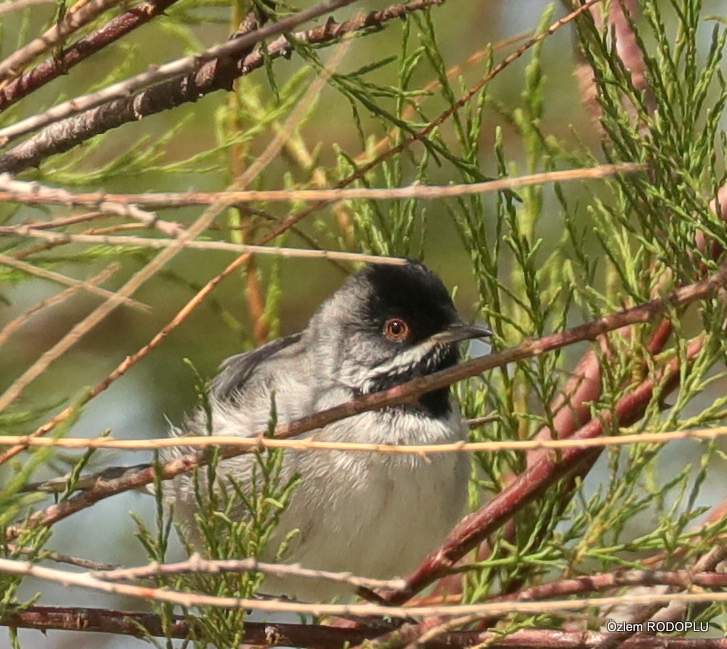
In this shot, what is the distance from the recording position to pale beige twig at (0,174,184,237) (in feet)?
5.79

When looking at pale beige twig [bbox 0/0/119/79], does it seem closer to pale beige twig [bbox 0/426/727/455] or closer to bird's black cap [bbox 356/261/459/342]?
pale beige twig [bbox 0/426/727/455]

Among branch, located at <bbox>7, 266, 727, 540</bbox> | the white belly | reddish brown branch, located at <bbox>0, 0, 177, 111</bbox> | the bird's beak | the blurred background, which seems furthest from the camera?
the blurred background

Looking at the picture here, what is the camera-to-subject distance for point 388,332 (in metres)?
4.03

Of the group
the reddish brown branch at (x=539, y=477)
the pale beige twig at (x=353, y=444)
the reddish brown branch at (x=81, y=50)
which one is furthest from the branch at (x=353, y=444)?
the reddish brown branch at (x=81, y=50)

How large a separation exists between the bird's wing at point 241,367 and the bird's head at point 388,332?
141 millimetres

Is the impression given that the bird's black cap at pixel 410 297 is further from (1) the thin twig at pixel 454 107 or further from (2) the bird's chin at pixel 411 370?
(1) the thin twig at pixel 454 107

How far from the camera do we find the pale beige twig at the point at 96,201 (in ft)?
5.79

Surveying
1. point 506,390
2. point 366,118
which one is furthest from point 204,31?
point 506,390

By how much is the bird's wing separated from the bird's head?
0.14m

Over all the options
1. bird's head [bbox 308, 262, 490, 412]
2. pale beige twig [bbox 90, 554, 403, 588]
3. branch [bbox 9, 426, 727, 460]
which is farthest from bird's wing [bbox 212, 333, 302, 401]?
pale beige twig [bbox 90, 554, 403, 588]

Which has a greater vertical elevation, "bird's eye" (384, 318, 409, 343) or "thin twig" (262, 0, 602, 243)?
"thin twig" (262, 0, 602, 243)

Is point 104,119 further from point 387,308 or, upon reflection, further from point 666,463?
point 666,463

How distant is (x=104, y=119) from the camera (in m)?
2.87

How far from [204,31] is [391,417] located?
306 centimetres
